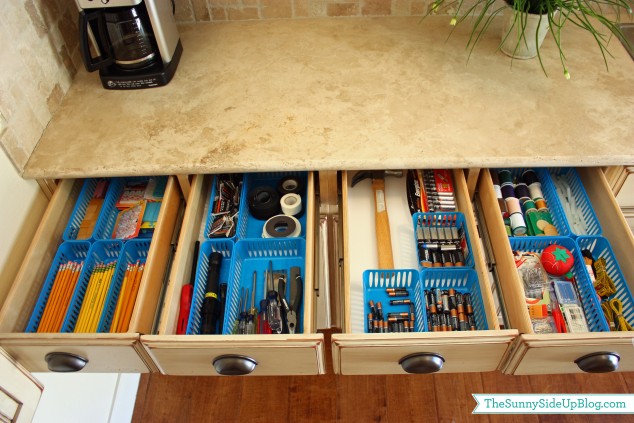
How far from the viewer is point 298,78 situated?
4.13ft

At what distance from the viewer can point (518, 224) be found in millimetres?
1099

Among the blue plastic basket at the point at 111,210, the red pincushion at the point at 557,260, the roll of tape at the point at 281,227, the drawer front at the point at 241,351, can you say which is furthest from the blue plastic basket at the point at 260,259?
the red pincushion at the point at 557,260

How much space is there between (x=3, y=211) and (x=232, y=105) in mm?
565

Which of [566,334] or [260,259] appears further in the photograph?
[260,259]

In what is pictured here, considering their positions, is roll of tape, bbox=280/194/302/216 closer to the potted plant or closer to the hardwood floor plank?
the potted plant

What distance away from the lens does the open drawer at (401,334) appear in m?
0.86

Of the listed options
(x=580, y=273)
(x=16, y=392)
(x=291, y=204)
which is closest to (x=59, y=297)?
(x=16, y=392)

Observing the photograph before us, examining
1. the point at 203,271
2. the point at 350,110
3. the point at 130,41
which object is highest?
the point at 130,41

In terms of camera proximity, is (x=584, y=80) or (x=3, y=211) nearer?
(x=3, y=211)

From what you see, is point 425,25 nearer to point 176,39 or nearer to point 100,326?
point 176,39

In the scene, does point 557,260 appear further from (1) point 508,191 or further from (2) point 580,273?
(1) point 508,191

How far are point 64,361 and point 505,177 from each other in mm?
1097

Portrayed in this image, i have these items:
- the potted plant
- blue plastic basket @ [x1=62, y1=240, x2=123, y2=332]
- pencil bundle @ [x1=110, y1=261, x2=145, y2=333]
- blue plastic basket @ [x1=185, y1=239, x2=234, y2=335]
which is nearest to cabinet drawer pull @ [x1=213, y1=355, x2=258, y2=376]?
blue plastic basket @ [x1=185, y1=239, x2=234, y2=335]

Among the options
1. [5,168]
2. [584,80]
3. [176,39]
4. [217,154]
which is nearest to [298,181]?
[217,154]
